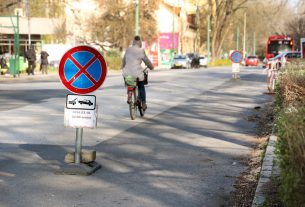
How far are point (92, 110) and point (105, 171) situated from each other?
828 mm

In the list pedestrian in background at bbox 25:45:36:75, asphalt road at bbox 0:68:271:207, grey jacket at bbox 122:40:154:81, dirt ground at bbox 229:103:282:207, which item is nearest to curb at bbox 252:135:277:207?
dirt ground at bbox 229:103:282:207

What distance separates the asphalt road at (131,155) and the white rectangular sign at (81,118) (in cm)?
64

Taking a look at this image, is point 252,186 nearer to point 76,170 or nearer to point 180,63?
point 76,170

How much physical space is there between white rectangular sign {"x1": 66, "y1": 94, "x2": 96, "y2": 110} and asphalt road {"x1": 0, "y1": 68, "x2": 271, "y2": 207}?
85cm

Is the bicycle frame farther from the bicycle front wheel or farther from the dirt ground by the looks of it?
the dirt ground

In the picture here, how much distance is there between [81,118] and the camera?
7613 mm

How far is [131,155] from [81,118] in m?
1.63

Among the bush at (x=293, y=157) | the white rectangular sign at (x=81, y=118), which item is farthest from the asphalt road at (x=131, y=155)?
the bush at (x=293, y=157)

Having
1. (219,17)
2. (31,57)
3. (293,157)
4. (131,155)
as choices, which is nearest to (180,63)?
(219,17)

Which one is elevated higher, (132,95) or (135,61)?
(135,61)

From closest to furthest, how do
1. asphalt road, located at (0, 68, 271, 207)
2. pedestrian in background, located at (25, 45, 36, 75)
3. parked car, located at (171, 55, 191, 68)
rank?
1. asphalt road, located at (0, 68, 271, 207)
2. pedestrian in background, located at (25, 45, 36, 75)
3. parked car, located at (171, 55, 191, 68)

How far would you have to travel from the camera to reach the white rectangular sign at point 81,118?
7.60 metres

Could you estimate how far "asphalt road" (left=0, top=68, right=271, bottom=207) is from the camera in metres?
6.53

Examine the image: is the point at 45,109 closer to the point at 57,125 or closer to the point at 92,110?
the point at 57,125
